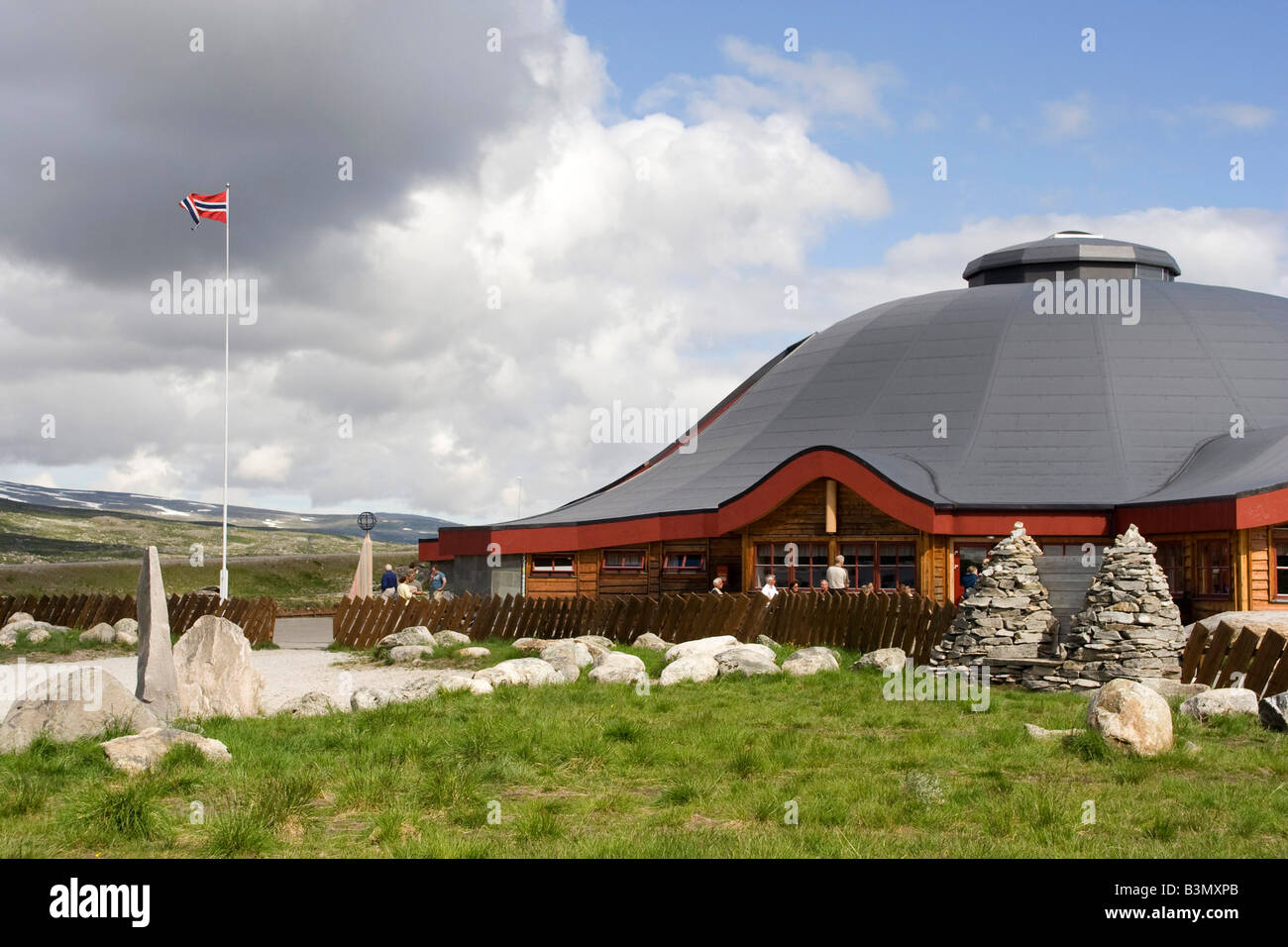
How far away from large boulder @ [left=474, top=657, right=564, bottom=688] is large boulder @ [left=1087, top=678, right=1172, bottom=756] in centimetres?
825

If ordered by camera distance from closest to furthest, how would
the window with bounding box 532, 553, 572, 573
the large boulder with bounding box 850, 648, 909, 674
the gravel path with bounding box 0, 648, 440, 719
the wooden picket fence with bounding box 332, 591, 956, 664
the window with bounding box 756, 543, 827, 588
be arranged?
1. the gravel path with bounding box 0, 648, 440, 719
2. the large boulder with bounding box 850, 648, 909, 674
3. the wooden picket fence with bounding box 332, 591, 956, 664
4. the window with bounding box 756, 543, 827, 588
5. the window with bounding box 532, 553, 572, 573

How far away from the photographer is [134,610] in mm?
29672

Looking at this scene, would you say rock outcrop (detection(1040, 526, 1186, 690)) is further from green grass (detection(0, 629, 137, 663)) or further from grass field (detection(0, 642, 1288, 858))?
green grass (detection(0, 629, 137, 663))

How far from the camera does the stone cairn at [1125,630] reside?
16.2 m

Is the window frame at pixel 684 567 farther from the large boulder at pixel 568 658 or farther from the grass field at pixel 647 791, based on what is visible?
the grass field at pixel 647 791

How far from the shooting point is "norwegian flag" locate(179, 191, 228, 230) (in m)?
36.9

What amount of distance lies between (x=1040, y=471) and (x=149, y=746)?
3028 cm

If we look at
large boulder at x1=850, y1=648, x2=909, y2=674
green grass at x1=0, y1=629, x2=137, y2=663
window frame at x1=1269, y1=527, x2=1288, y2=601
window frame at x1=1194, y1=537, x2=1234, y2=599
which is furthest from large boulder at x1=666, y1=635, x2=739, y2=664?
window frame at x1=1269, y1=527, x2=1288, y2=601

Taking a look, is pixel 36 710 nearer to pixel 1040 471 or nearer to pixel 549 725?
pixel 549 725

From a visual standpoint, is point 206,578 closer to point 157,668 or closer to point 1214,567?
point 1214,567

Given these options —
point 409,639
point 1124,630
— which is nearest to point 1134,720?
point 1124,630

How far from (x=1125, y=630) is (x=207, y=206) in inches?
1223

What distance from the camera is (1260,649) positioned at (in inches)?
580
